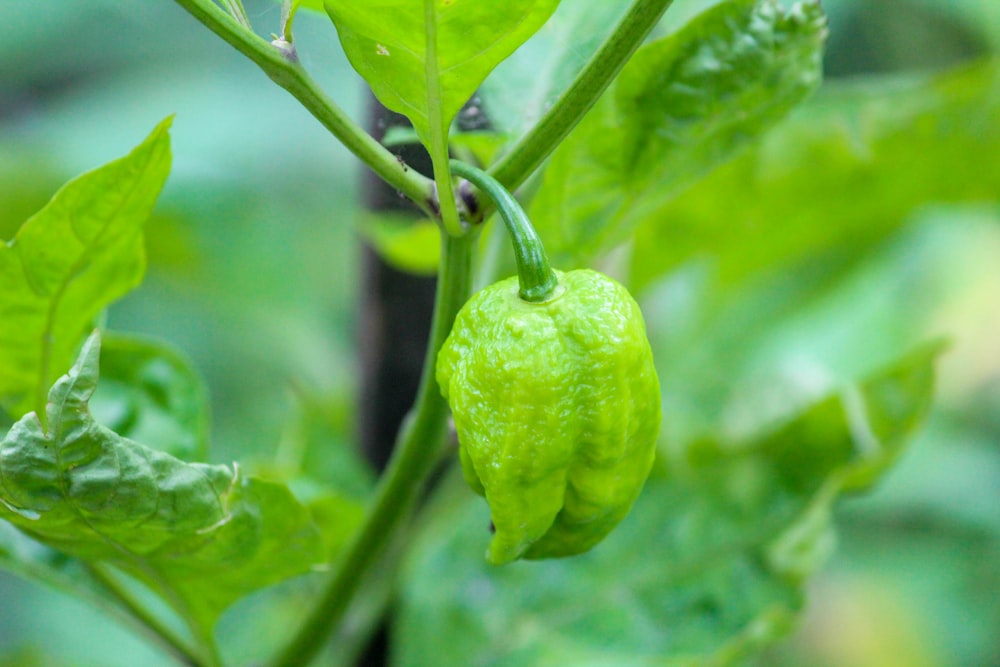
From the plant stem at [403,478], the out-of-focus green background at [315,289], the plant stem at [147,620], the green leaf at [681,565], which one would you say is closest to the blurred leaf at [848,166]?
the green leaf at [681,565]

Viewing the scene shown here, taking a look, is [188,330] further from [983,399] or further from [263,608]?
[983,399]

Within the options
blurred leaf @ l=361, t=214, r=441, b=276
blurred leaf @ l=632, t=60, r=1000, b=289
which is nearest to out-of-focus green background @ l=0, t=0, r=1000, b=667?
blurred leaf @ l=632, t=60, r=1000, b=289

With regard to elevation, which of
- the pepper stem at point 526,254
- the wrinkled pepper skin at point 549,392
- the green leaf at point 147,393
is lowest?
the green leaf at point 147,393

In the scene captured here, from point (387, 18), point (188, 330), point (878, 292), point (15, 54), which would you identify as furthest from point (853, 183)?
point (15, 54)

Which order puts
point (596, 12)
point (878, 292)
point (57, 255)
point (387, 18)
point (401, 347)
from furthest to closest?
point (878, 292) → point (401, 347) → point (596, 12) → point (57, 255) → point (387, 18)

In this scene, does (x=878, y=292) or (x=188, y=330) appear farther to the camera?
(x=188, y=330)

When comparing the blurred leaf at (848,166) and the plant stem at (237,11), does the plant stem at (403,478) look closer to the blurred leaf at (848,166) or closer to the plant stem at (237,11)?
the plant stem at (237,11)

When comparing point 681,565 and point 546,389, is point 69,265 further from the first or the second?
point 681,565
